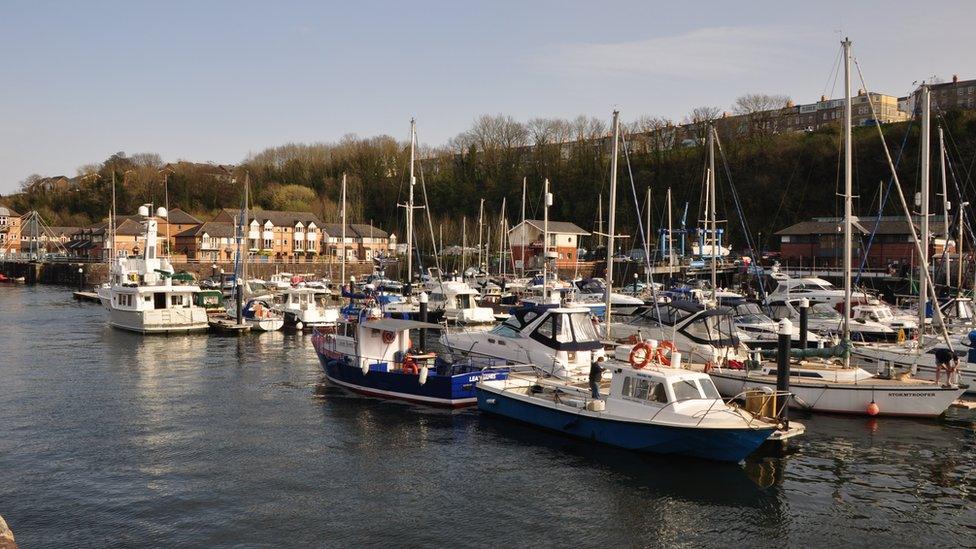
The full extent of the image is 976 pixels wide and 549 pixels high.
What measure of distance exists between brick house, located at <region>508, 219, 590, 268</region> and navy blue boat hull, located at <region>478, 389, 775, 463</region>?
2915 inches

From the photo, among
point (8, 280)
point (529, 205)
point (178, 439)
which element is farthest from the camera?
point (529, 205)

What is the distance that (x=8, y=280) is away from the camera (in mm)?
117375

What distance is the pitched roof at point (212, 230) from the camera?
116m

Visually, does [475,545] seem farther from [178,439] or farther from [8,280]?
[8,280]

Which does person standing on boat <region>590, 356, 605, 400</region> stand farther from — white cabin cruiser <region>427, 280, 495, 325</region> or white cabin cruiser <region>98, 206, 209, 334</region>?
white cabin cruiser <region>98, 206, 209, 334</region>

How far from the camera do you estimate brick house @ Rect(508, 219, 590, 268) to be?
10056cm

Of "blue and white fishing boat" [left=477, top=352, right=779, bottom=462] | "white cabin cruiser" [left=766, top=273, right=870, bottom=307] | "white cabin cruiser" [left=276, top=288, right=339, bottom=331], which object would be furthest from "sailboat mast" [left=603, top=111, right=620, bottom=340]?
"white cabin cruiser" [left=276, top=288, right=339, bottom=331]

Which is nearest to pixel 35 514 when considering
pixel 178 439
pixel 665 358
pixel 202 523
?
pixel 202 523

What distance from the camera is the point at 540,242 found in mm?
102312

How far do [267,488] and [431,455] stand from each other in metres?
5.12

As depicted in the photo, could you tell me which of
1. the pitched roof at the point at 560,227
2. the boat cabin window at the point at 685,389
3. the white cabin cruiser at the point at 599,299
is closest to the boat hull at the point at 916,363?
the boat cabin window at the point at 685,389

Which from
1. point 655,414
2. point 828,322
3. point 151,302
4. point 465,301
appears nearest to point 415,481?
point 655,414

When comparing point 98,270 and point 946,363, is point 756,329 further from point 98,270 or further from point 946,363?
point 98,270

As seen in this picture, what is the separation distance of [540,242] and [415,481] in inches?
3240
